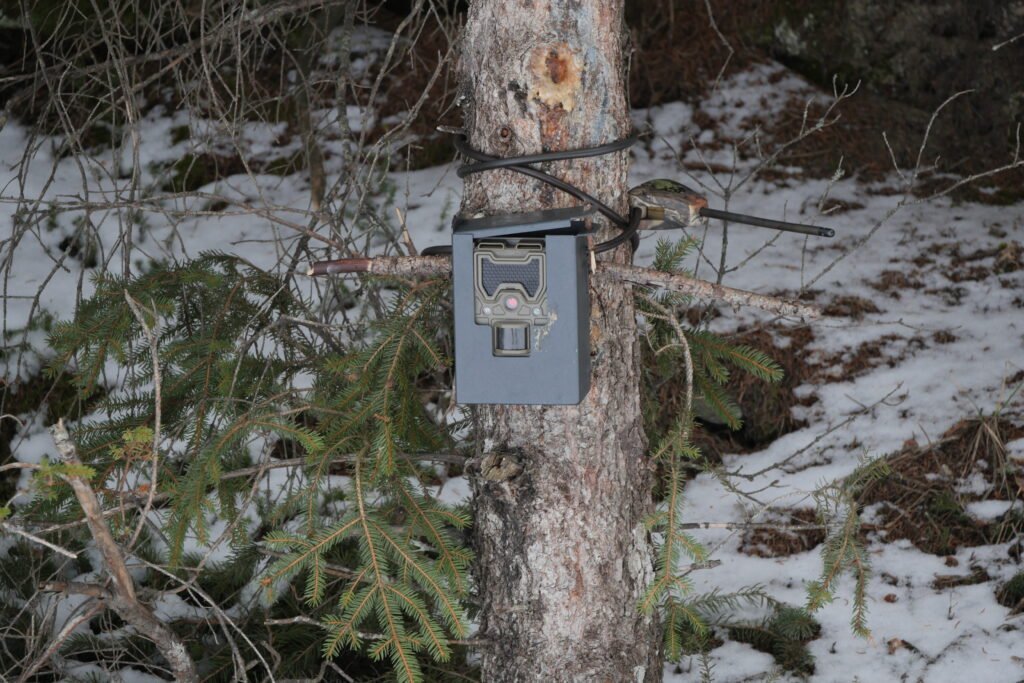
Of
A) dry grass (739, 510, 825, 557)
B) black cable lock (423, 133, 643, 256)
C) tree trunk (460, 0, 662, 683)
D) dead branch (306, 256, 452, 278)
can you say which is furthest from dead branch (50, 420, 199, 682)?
dry grass (739, 510, 825, 557)

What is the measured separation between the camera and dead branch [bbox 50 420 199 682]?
1.62 metres

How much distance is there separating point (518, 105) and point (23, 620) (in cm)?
217

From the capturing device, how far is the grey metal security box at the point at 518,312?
163cm

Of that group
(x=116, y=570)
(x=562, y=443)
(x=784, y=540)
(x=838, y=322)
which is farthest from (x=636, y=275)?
(x=838, y=322)

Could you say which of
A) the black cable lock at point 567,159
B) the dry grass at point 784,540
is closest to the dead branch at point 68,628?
the black cable lock at point 567,159

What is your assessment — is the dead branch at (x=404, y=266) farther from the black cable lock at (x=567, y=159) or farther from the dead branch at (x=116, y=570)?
the dead branch at (x=116, y=570)

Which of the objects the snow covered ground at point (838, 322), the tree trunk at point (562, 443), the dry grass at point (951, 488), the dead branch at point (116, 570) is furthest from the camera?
the dry grass at point (951, 488)

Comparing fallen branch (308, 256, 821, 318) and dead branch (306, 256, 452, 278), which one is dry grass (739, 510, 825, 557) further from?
dead branch (306, 256, 452, 278)

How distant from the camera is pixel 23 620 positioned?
288cm

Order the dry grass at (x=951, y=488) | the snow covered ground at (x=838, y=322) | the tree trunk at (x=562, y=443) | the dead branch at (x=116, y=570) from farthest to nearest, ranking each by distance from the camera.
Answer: the dry grass at (x=951, y=488) → the snow covered ground at (x=838, y=322) → the tree trunk at (x=562, y=443) → the dead branch at (x=116, y=570)

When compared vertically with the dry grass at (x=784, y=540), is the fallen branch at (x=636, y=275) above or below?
above

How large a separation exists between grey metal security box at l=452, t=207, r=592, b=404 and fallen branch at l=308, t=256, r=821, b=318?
16 cm

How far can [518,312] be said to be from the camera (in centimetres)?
164

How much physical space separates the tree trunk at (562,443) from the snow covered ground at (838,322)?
42 cm
